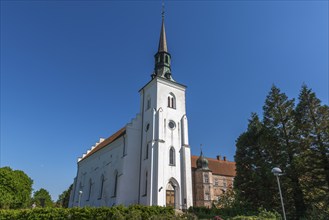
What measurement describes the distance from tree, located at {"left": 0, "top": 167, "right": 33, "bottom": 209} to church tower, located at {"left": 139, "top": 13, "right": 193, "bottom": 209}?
32.6 metres

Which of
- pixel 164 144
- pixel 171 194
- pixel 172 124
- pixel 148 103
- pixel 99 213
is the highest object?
pixel 148 103

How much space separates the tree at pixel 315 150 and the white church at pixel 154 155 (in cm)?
1244

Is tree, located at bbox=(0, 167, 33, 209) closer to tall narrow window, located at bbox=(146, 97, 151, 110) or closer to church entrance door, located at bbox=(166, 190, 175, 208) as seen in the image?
tall narrow window, located at bbox=(146, 97, 151, 110)

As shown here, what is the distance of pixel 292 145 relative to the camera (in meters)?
22.8

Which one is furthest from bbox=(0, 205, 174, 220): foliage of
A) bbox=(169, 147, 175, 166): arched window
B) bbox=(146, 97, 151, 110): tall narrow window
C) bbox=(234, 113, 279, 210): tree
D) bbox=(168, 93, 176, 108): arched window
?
bbox=(146, 97, 151, 110): tall narrow window

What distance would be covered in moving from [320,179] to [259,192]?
5.62 metres

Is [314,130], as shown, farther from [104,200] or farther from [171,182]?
[104,200]

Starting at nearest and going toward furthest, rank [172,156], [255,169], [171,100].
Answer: [255,169], [172,156], [171,100]

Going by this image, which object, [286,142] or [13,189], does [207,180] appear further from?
[13,189]

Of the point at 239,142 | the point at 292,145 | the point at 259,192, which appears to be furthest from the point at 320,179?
the point at 239,142

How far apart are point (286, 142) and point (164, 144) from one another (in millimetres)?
13358

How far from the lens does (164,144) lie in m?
28.2

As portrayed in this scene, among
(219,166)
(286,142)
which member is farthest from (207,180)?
(286,142)

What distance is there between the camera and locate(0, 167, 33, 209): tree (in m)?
44.1
